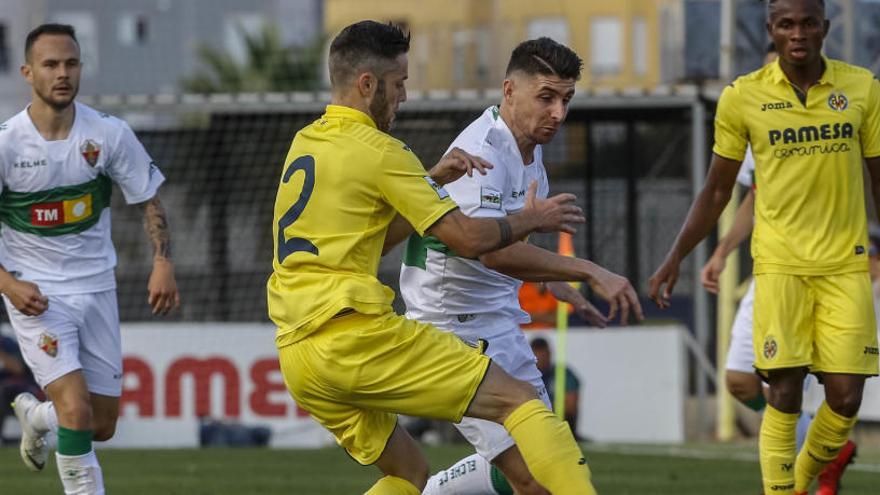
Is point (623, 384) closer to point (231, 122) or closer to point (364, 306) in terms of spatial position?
point (231, 122)

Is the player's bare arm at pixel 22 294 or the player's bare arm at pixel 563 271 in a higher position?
the player's bare arm at pixel 563 271

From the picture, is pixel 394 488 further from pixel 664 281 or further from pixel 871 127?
pixel 871 127

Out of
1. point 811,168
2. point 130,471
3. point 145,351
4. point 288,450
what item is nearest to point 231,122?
point 145,351

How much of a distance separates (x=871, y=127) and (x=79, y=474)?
3.95m

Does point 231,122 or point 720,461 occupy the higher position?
point 231,122

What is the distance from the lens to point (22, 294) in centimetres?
775

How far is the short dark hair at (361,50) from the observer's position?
19.2 ft

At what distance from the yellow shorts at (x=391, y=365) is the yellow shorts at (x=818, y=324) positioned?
7.39 feet

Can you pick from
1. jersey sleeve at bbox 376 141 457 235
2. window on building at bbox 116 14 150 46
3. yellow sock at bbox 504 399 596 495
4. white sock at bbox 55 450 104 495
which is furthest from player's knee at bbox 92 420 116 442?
window on building at bbox 116 14 150 46

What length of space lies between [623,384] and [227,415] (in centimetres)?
406

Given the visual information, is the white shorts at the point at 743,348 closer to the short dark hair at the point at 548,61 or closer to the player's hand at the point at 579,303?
the player's hand at the point at 579,303

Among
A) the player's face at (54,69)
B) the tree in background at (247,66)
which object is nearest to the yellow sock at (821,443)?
the player's face at (54,69)

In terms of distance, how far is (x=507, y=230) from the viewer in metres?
5.69

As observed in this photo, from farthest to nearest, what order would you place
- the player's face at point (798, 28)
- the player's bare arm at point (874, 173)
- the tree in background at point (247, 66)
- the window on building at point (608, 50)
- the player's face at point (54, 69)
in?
the tree in background at point (247, 66) → the window on building at point (608, 50) → the player's face at point (54, 69) → the player's bare arm at point (874, 173) → the player's face at point (798, 28)
